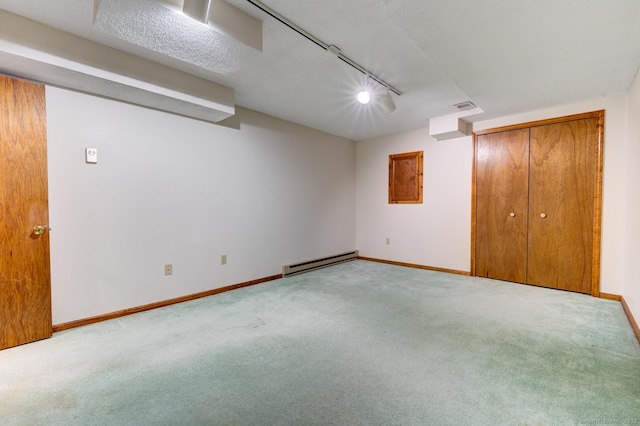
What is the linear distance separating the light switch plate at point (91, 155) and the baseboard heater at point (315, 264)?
8.53 ft

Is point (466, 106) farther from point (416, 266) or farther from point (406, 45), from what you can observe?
point (416, 266)

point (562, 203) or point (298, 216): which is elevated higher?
point (562, 203)

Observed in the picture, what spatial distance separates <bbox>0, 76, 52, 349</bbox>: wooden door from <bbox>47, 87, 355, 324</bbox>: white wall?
0.13 m

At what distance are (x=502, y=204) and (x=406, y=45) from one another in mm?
2746

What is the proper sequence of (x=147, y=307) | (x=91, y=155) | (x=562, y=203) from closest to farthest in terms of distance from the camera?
(x=91, y=155) → (x=147, y=307) → (x=562, y=203)

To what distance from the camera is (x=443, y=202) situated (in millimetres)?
4539

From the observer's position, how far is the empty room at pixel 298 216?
167cm

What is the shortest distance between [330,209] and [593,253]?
351 centimetres

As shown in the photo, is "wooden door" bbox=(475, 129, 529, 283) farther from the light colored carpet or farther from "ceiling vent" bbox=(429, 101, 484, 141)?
the light colored carpet

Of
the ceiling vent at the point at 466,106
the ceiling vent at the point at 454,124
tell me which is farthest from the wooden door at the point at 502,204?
the ceiling vent at the point at 466,106

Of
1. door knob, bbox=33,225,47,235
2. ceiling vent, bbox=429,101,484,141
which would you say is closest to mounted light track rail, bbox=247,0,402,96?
ceiling vent, bbox=429,101,484,141

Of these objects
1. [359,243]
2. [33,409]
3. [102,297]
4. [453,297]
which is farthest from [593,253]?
[102,297]

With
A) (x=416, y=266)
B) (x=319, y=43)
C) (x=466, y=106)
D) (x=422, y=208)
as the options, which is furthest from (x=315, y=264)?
(x=319, y=43)

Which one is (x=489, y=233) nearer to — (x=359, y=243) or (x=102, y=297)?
(x=359, y=243)
